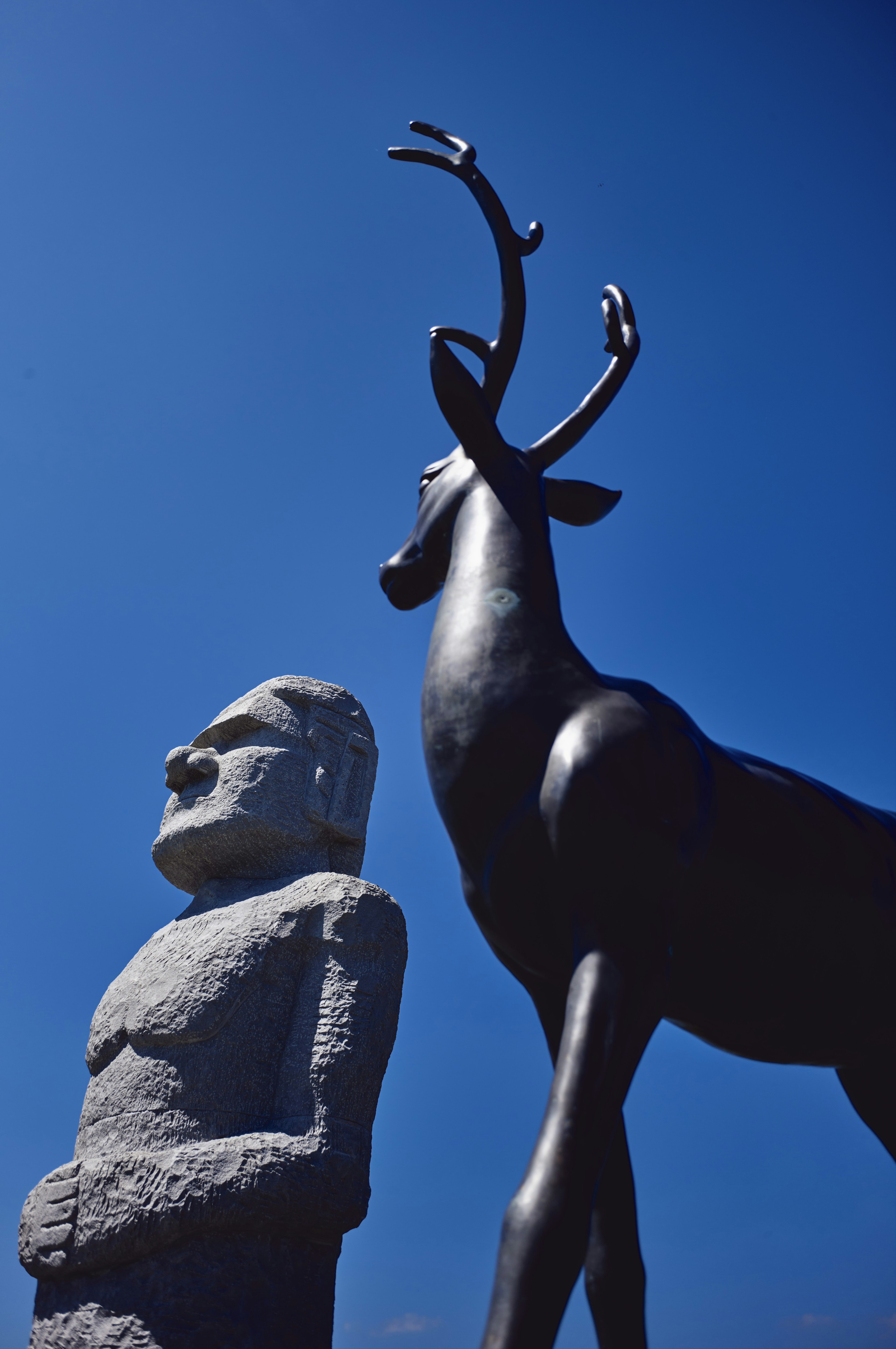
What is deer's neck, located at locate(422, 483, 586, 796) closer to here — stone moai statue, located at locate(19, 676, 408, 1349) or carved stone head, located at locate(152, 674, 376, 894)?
stone moai statue, located at locate(19, 676, 408, 1349)

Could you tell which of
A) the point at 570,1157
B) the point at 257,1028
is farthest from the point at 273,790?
the point at 570,1157

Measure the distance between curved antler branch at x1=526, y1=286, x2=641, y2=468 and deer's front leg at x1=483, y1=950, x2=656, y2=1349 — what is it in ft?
4.02

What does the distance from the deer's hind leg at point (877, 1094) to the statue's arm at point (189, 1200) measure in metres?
1.92

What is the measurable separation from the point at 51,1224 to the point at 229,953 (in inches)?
39.5

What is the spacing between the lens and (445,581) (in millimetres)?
2072

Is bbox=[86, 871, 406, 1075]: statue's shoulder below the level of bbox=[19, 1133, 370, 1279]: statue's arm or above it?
above

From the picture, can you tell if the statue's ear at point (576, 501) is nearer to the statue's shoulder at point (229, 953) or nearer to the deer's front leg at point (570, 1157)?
the deer's front leg at point (570, 1157)

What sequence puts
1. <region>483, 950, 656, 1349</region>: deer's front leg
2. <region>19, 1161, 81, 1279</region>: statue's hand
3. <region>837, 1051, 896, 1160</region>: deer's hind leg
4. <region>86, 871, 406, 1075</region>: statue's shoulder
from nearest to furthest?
<region>483, 950, 656, 1349</region>: deer's front leg < <region>837, 1051, 896, 1160</region>: deer's hind leg < <region>19, 1161, 81, 1279</region>: statue's hand < <region>86, 871, 406, 1075</region>: statue's shoulder

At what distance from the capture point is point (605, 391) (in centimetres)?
232


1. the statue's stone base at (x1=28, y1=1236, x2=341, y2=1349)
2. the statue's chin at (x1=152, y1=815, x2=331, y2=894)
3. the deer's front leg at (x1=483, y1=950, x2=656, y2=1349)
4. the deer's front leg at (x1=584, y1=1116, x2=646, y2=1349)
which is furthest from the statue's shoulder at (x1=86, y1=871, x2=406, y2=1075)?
the deer's front leg at (x1=483, y1=950, x2=656, y2=1349)

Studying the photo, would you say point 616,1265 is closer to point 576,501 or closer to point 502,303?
point 576,501

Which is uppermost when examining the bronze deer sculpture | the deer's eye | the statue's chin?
the deer's eye

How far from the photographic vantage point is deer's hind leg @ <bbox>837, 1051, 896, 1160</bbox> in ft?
5.99

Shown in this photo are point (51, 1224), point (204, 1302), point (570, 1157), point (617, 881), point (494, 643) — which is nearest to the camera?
point (570, 1157)
